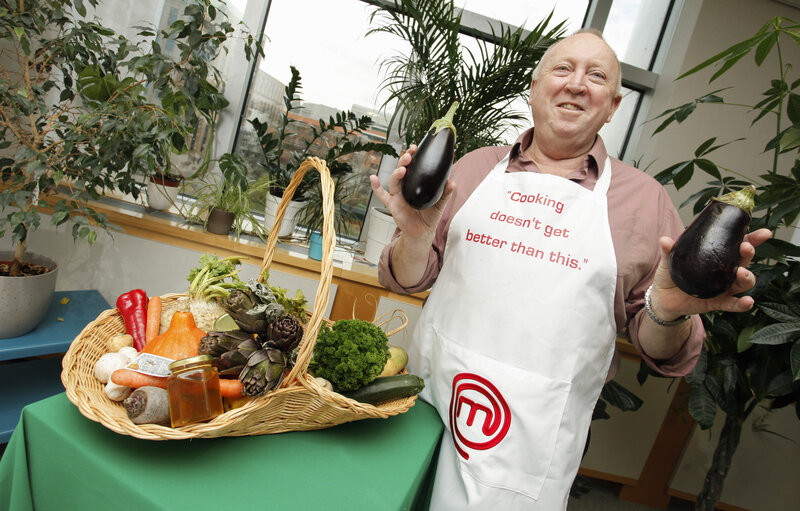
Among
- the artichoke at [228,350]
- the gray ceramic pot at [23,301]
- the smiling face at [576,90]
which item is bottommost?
the gray ceramic pot at [23,301]

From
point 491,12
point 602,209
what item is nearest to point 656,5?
point 491,12

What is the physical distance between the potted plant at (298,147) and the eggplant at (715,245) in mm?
1624

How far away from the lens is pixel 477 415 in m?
1.03

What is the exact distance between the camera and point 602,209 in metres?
1.11

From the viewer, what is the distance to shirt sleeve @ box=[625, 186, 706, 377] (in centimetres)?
106

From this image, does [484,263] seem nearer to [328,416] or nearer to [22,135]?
[328,416]

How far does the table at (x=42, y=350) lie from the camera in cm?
150

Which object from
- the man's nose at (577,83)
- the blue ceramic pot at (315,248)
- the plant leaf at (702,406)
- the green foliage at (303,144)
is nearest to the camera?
the man's nose at (577,83)

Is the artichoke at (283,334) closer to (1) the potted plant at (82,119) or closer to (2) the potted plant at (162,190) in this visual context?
(1) the potted plant at (82,119)

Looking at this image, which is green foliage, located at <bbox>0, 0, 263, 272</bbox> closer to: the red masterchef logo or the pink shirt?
the pink shirt

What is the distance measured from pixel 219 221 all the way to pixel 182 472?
63.5 inches

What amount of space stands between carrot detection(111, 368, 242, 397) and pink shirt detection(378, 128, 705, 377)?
1.61 ft

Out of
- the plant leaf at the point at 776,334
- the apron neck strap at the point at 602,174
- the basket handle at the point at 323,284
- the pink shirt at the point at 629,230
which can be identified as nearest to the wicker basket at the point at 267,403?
the basket handle at the point at 323,284

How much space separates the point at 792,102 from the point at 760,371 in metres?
0.88
